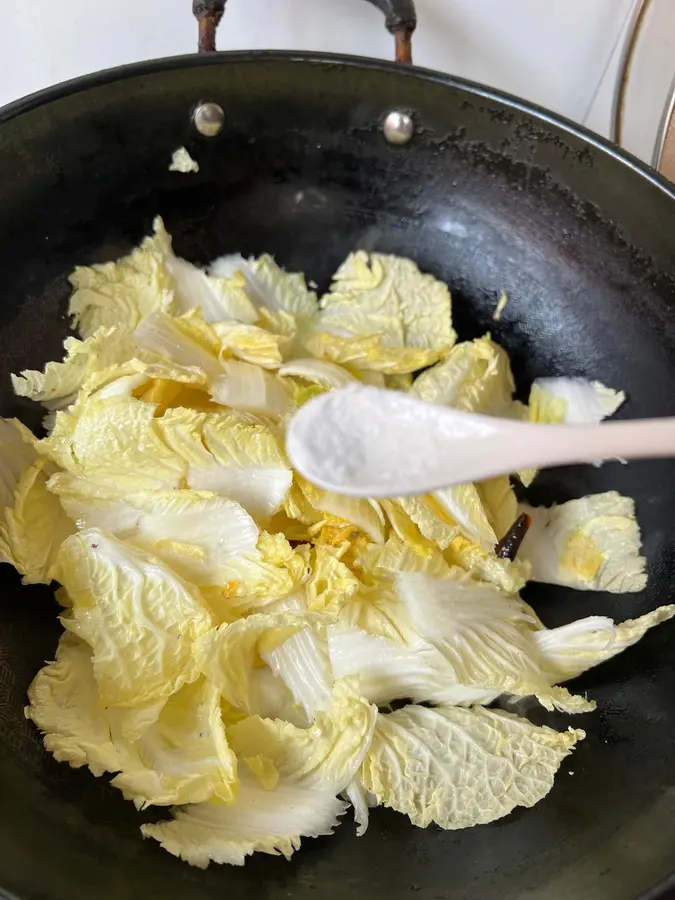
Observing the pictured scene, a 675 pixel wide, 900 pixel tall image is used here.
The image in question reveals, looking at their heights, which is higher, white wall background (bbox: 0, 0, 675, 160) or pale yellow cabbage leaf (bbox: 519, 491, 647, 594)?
white wall background (bbox: 0, 0, 675, 160)

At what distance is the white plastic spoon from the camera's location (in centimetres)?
64

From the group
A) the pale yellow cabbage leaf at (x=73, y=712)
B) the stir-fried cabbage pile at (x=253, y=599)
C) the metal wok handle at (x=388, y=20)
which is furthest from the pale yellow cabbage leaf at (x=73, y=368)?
the metal wok handle at (x=388, y=20)

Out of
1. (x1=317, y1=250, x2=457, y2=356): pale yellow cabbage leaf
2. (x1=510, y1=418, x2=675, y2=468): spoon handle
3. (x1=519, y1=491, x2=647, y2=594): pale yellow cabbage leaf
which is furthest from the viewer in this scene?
(x1=317, y1=250, x2=457, y2=356): pale yellow cabbage leaf

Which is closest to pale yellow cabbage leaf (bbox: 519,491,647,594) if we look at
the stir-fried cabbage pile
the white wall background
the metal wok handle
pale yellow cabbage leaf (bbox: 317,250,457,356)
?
the stir-fried cabbage pile

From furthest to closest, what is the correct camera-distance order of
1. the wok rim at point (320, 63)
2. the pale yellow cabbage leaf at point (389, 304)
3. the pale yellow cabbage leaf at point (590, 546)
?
the pale yellow cabbage leaf at point (389, 304) → the pale yellow cabbage leaf at point (590, 546) → the wok rim at point (320, 63)

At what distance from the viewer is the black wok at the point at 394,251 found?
77 centimetres

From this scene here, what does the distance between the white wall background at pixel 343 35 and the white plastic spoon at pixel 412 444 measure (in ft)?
2.97

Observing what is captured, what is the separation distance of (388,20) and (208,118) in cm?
30

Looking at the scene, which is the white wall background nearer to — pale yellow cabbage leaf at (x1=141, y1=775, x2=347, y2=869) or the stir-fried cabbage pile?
the stir-fried cabbage pile

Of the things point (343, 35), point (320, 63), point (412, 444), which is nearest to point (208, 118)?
point (320, 63)

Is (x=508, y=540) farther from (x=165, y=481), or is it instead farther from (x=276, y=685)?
(x=165, y=481)

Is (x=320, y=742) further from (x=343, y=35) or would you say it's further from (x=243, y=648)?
(x=343, y=35)

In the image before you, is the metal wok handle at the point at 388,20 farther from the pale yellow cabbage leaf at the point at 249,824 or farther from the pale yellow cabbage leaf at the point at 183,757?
the pale yellow cabbage leaf at the point at 249,824

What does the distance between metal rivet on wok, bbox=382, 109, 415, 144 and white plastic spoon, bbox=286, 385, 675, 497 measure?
1.88ft
